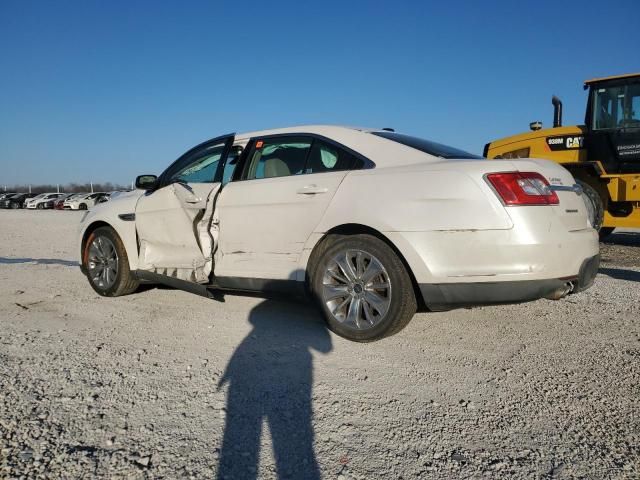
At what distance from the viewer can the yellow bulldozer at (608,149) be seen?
7812 millimetres

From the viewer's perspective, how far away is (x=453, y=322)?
4000 millimetres

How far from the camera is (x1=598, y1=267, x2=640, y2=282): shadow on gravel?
18.8 feet

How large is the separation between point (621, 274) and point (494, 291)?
13.2ft

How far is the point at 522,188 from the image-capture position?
3.04 meters

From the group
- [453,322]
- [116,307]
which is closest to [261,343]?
[453,322]

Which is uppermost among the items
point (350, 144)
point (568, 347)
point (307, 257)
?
point (350, 144)

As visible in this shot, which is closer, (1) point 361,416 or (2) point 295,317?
(1) point 361,416

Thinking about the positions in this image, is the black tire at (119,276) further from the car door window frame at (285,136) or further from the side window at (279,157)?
the side window at (279,157)

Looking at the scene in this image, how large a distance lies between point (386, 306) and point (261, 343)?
0.97 metres

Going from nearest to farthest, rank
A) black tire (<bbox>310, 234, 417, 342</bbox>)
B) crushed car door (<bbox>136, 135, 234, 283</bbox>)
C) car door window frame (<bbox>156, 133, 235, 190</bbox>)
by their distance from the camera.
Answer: black tire (<bbox>310, 234, 417, 342</bbox>), crushed car door (<bbox>136, 135, 234, 283</bbox>), car door window frame (<bbox>156, 133, 235, 190</bbox>)

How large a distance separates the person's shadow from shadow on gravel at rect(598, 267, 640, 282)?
4.04 metres

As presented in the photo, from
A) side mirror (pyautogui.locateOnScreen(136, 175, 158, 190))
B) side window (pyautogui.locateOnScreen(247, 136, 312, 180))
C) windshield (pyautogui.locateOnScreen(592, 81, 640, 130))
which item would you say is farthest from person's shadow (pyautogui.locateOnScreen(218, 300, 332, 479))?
windshield (pyautogui.locateOnScreen(592, 81, 640, 130))

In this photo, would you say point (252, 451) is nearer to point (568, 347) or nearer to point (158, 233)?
point (568, 347)

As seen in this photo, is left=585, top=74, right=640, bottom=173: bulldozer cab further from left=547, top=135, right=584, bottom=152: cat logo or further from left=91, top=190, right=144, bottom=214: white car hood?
left=91, top=190, right=144, bottom=214: white car hood
